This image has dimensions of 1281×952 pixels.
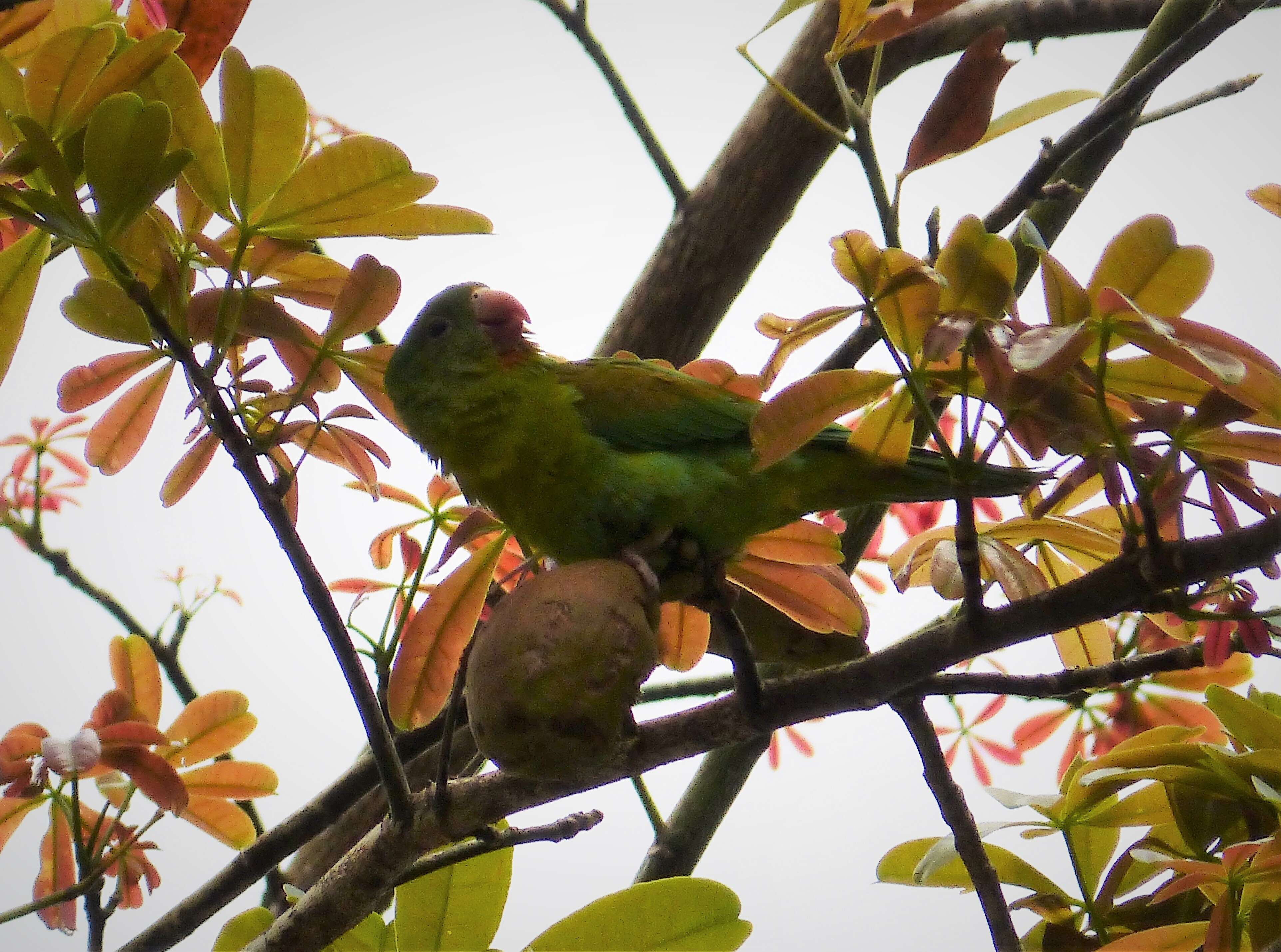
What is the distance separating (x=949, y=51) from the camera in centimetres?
161

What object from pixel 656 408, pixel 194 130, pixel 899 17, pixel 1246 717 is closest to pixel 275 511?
pixel 194 130

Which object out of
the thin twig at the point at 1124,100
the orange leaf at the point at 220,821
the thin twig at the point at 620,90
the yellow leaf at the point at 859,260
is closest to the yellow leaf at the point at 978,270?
the yellow leaf at the point at 859,260

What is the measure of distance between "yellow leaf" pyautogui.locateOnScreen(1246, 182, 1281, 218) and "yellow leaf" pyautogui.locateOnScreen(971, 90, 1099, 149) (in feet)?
0.63

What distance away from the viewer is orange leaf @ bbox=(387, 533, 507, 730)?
954 mm

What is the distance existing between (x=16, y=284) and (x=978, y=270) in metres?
0.76

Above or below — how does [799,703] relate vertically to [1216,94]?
below

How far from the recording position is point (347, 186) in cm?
82

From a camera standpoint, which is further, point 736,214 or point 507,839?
point 736,214

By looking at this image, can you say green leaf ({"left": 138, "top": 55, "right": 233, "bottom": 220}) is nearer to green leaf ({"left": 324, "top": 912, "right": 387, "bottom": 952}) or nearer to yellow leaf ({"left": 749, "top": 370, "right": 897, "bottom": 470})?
yellow leaf ({"left": 749, "top": 370, "right": 897, "bottom": 470})

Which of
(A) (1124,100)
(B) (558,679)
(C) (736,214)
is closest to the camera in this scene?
(B) (558,679)

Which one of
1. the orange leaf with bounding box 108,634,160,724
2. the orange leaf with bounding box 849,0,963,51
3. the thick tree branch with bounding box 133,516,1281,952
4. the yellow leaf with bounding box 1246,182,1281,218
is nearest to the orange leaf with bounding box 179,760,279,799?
the orange leaf with bounding box 108,634,160,724

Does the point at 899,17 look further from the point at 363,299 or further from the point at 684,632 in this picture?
the point at 684,632

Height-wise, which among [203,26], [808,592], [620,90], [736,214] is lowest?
[808,592]

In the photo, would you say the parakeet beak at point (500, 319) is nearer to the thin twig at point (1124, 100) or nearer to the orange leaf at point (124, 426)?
the orange leaf at point (124, 426)
